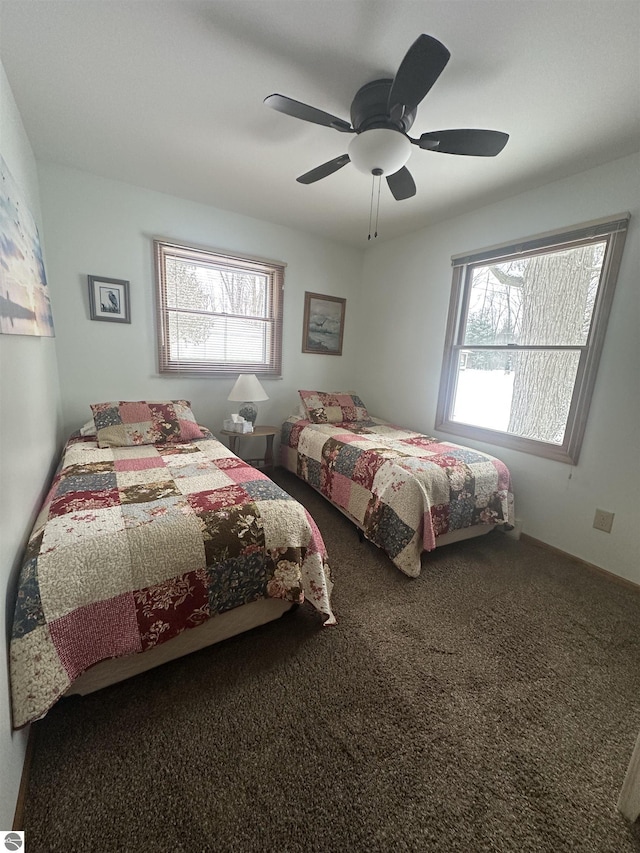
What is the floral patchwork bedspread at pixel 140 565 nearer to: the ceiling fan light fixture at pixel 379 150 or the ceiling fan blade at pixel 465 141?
the ceiling fan light fixture at pixel 379 150

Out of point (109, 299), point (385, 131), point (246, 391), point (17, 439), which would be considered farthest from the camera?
point (246, 391)

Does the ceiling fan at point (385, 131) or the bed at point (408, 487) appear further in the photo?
the bed at point (408, 487)

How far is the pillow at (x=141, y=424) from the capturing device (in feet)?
7.51

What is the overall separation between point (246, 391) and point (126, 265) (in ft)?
4.52

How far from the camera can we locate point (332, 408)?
11.0 feet

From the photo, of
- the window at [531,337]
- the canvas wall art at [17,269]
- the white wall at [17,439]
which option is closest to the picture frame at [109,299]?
the white wall at [17,439]

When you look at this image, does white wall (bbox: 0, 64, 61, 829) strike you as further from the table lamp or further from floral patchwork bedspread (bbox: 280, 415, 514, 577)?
floral patchwork bedspread (bbox: 280, 415, 514, 577)

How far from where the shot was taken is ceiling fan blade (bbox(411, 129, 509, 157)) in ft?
4.70

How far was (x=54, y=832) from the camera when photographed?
86 centimetres

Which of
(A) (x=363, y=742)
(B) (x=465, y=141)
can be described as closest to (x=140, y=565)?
(A) (x=363, y=742)

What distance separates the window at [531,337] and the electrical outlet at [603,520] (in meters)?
0.35

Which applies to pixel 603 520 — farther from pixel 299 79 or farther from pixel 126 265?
pixel 126 265

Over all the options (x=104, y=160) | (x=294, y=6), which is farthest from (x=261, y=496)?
(x=104, y=160)

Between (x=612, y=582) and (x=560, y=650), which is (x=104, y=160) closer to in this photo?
(x=560, y=650)
